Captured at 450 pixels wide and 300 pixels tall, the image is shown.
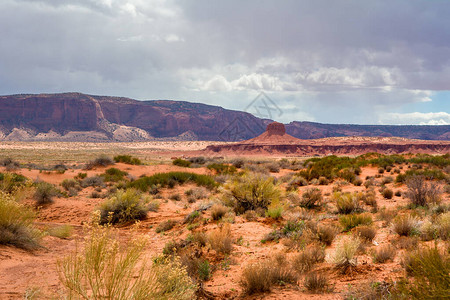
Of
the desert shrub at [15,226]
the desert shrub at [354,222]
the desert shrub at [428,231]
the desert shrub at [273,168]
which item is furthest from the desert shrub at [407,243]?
the desert shrub at [273,168]

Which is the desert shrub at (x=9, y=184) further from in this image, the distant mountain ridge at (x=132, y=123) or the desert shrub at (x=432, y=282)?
the distant mountain ridge at (x=132, y=123)

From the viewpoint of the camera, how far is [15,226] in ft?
19.8

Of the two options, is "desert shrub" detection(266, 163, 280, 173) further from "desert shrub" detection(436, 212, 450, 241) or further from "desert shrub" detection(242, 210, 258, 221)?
"desert shrub" detection(436, 212, 450, 241)

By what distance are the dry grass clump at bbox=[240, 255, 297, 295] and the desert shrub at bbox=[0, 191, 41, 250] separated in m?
5.00

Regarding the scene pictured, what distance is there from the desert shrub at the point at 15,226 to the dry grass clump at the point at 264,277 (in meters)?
5.00

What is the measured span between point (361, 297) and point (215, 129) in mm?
171789

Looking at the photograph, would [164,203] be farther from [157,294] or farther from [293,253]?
[157,294]

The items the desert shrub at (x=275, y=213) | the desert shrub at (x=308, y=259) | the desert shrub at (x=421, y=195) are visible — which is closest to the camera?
the desert shrub at (x=308, y=259)

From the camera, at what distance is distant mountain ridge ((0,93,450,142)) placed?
13338cm

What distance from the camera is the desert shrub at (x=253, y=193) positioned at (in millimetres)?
10391

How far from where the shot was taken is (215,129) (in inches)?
6870

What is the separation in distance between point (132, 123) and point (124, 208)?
162 metres

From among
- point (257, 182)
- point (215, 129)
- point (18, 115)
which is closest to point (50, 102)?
point (18, 115)

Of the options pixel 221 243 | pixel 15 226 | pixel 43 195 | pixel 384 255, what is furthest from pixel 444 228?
pixel 43 195
